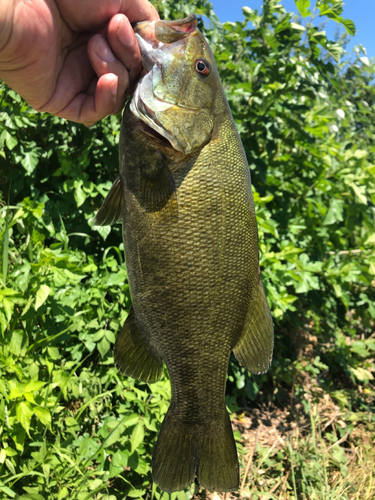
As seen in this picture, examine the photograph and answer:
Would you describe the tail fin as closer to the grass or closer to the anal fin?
the anal fin

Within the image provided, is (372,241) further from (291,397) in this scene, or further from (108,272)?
(108,272)

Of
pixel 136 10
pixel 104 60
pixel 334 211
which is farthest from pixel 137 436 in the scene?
pixel 334 211

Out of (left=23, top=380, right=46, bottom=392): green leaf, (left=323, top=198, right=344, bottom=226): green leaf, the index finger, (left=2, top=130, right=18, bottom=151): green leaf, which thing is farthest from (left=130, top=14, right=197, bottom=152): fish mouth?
(left=323, top=198, right=344, bottom=226): green leaf

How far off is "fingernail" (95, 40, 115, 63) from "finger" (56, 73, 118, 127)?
6 centimetres

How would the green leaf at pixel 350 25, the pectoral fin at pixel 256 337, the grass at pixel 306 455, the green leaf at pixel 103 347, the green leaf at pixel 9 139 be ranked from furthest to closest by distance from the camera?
the grass at pixel 306 455 → the green leaf at pixel 9 139 → the green leaf at pixel 350 25 → the green leaf at pixel 103 347 → the pectoral fin at pixel 256 337

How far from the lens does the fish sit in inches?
55.7

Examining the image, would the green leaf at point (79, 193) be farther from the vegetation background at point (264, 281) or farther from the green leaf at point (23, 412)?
the green leaf at point (23, 412)

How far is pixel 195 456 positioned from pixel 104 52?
1657 millimetres

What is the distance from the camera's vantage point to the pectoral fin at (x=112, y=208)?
1484 mm

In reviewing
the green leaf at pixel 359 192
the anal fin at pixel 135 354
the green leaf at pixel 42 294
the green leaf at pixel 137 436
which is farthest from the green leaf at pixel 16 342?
the green leaf at pixel 359 192

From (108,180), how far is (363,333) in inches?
144

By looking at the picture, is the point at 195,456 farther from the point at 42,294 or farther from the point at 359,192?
the point at 359,192

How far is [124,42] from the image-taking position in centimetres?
145

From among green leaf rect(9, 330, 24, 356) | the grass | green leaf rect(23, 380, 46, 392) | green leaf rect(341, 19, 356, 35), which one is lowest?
the grass
